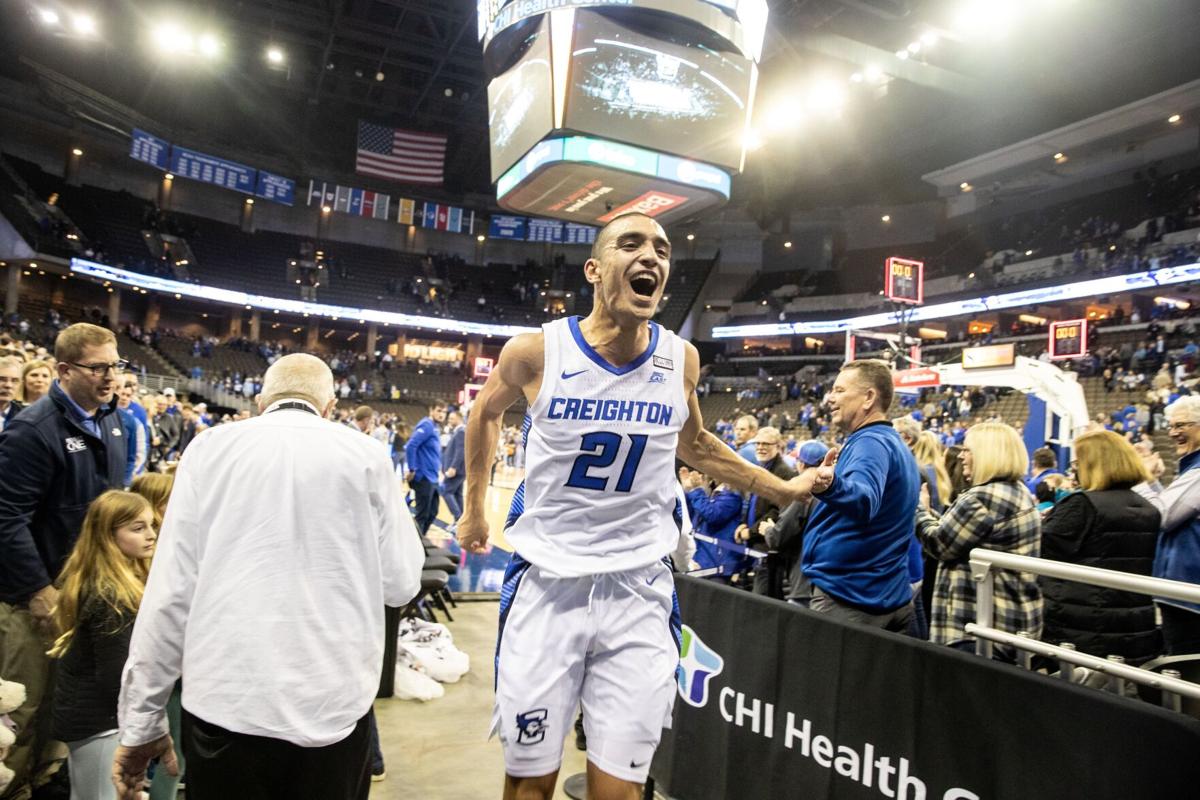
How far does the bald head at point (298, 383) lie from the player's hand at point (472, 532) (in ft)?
2.03

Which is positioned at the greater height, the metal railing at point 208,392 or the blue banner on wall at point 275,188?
the blue banner on wall at point 275,188

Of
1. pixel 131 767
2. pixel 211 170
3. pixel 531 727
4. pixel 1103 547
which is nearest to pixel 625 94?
pixel 1103 547

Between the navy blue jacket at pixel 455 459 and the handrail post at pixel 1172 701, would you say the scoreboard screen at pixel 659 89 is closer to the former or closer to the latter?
→ the navy blue jacket at pixel 455 459

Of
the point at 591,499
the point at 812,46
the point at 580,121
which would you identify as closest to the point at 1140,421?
the point at 812,46

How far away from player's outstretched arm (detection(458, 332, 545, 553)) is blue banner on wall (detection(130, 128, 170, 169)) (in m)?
33.8

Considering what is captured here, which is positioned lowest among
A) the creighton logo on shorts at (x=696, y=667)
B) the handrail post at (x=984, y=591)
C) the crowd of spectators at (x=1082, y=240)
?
the creighton logo on shorts at (x=696, y=667)

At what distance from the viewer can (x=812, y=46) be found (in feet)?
59.6

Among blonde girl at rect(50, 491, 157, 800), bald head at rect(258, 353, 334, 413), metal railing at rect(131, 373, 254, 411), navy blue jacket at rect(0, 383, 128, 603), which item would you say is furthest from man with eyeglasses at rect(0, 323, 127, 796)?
metal railing at rect(131, 373, 254, 411)

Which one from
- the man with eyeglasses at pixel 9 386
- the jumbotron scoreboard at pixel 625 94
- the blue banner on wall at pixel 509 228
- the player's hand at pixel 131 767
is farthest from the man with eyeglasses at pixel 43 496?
the blue banner on wall at pixel 509 228

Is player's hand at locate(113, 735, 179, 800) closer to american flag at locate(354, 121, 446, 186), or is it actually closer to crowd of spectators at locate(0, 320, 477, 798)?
crowd of spectators at locate(0, 320, 477, 798)

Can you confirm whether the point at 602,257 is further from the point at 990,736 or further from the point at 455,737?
the point at 455,737

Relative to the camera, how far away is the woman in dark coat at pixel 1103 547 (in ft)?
10.5

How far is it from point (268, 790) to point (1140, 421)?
706 inches

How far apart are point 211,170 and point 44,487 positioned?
34791 millimetres
